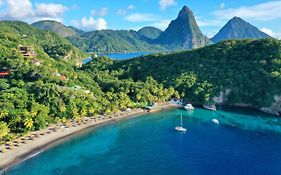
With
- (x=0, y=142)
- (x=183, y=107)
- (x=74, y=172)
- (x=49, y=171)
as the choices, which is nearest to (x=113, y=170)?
(x=74, y=172)

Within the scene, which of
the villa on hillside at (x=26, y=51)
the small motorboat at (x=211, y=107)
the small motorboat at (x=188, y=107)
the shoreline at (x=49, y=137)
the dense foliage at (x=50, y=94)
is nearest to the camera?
the shoreline at (x=49, y=137)

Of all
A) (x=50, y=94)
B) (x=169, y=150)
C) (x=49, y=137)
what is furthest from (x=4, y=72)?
(x=169, y=150)

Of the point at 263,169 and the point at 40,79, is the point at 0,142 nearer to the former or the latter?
the point at 40,79

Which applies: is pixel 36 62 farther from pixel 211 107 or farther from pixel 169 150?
pixel 169 150

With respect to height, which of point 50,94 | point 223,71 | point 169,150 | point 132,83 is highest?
point 223,71

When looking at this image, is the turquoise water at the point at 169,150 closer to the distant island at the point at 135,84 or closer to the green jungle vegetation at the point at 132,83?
the distant island at the point at 135,84

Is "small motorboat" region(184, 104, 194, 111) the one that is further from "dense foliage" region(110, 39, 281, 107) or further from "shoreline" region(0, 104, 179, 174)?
"shoreline" region(0, 104, 179, 174)

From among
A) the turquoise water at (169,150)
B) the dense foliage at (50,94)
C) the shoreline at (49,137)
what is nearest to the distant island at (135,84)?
the dense foliage at (50,94)
